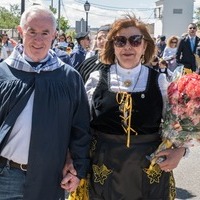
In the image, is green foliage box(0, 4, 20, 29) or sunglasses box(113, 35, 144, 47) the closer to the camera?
sunglasses box(113, 35, 144, 47)

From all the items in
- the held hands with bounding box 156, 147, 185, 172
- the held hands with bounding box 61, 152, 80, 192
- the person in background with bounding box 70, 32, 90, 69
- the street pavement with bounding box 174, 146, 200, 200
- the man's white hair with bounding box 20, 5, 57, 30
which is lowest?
the street pavement with bounding box 174, 146, 200, 200

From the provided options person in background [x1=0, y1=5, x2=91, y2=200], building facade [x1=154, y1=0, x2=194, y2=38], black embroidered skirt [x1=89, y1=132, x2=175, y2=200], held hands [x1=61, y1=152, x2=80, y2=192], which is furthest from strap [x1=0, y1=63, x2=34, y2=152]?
building facade [x1=154, y1=0, x2=194, y2=38]

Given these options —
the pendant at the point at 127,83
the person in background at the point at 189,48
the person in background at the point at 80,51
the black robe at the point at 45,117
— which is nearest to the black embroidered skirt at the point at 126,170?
the black robe at the point at 45,117

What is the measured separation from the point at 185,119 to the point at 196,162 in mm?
3952

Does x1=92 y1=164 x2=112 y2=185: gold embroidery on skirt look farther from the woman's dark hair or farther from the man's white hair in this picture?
the man's white hair

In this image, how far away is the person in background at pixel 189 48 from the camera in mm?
12797

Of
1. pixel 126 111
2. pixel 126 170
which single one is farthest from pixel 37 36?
pixel 126 170

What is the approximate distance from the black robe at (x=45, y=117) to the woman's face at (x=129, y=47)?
398mm

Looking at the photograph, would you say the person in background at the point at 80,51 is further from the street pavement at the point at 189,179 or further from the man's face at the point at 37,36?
the man's face at the point at 37,36

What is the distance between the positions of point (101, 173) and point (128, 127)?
0.36 m

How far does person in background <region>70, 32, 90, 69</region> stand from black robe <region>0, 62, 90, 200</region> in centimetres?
423

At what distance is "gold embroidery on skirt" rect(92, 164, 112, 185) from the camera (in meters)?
3.23

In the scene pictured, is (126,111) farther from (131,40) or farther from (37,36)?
(37,36)

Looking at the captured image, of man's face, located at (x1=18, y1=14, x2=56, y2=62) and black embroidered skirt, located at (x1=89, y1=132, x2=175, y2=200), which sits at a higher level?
man's face, located at (x1=18, y1=14, x2=56, y2=62)
